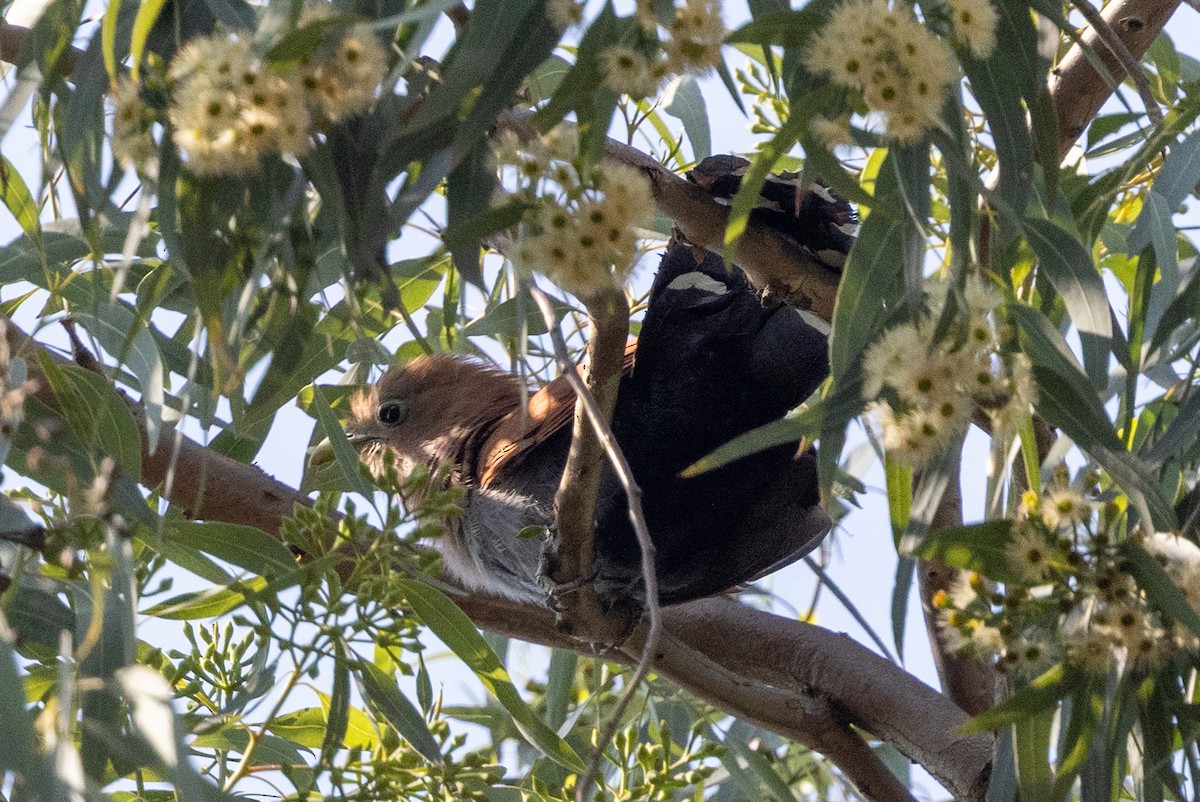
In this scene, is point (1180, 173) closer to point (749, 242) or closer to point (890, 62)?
point (749, 242)

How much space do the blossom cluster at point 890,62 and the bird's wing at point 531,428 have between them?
1.75 m

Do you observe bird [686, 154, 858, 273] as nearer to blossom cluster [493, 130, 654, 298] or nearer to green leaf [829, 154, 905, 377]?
green leaf [829, 154, 905, 377]

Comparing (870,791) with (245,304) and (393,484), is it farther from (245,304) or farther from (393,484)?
(245,304)

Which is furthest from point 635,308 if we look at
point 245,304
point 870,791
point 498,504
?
point 245,304

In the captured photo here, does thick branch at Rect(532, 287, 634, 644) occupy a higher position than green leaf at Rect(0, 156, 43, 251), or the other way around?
green leaf at Rect(0, 156, 43, 251)

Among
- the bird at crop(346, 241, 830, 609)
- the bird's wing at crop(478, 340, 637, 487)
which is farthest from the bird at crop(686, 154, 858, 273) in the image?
the bird's wing at crop(478, 340, 637, 487)

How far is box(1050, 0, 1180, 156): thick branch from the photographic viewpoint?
2768 millimetres

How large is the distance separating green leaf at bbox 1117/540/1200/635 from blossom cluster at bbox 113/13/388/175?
91cm

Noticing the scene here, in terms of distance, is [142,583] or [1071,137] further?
[1071,137]

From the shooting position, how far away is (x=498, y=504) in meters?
3.38

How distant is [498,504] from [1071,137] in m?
1.54

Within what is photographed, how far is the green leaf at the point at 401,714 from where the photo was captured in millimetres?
2219

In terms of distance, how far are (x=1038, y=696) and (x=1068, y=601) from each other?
135 millimetres

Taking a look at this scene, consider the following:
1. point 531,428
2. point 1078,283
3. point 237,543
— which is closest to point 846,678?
point 531,428
